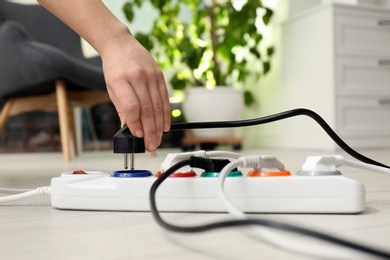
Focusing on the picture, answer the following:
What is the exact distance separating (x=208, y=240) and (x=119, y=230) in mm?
94

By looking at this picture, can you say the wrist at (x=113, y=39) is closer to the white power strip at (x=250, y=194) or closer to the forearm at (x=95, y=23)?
the forearm at (x=95, y=23)

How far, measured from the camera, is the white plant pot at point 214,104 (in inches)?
103

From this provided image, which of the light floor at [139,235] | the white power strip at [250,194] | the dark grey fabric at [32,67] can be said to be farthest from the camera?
the dark grey fabric at [32,67]

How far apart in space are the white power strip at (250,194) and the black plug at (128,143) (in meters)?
0.04

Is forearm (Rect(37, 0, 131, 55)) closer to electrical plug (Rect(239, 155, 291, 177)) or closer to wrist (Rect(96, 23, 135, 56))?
wrist (Rect(96, 23, 135, 56))

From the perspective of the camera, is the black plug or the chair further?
the chair

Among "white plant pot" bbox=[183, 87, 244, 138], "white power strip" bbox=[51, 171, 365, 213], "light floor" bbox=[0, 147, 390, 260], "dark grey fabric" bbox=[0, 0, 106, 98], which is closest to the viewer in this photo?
"light floor" bbox=[0, 147, 390, 260]

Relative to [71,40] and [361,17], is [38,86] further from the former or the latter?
[361,17]

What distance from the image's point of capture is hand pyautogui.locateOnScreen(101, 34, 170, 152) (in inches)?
19.7

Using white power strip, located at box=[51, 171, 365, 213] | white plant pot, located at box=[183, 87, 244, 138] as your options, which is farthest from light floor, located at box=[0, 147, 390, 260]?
white plant pot, located at box=[183, 87, 244, 138]

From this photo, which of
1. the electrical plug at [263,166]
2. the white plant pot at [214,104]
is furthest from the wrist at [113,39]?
the white plant pot at [214,104]

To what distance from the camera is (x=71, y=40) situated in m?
2.59

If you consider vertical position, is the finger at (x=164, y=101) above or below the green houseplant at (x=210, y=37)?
below

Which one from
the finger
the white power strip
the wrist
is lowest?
the white power strip
